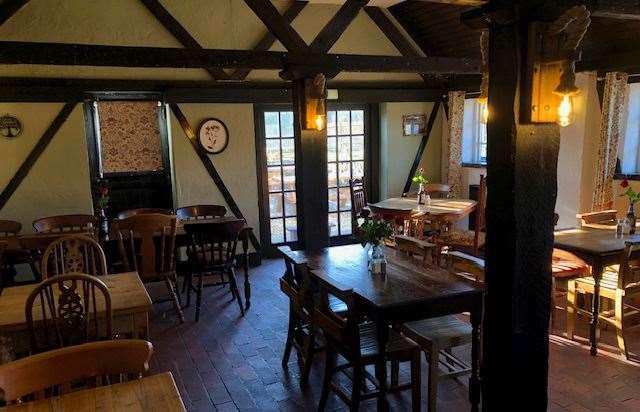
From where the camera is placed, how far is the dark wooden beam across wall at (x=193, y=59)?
389 centimetres

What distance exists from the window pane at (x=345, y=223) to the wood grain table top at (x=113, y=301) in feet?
14.9

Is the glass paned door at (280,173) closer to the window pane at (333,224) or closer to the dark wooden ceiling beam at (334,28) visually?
the window pane at (333,224)

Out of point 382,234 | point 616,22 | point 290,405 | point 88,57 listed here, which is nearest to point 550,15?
point 382,234

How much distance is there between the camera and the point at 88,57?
13.1 feet

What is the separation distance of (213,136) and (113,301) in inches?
151

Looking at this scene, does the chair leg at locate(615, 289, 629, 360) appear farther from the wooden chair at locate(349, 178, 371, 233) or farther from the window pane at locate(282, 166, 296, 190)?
the window pane at locate(282, 166, 296, 190)

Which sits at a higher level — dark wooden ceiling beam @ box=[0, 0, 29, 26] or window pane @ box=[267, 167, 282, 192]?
dark wooden ceiling beam @ box=[0, 0, 29, 26]

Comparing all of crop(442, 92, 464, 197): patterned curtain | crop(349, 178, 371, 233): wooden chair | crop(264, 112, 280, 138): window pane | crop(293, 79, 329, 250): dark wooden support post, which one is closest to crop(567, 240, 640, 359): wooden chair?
crop(293, 79, 329, 250): dark wooden support post

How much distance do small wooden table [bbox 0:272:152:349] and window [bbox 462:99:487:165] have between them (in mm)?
5566

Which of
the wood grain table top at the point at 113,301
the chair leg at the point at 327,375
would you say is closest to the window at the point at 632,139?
the chair leg at the point at 327,375

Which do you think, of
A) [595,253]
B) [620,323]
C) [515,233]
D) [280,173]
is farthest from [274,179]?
[515,233]

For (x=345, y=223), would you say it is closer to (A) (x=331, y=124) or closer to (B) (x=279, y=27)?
(A) (x=331, y=124)

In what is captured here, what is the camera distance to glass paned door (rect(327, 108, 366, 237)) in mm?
7254

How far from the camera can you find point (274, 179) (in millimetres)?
6914
